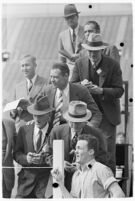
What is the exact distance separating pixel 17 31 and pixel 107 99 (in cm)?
74

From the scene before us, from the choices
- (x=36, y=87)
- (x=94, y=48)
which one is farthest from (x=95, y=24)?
(x=36, y=87)

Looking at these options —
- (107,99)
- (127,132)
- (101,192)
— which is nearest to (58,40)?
(107,99)

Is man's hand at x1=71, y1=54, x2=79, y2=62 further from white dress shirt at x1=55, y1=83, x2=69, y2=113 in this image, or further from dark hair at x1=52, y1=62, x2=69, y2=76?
white dress shirt at x1=55, y1=83, x2=69, y2=113

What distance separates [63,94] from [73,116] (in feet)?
0.52

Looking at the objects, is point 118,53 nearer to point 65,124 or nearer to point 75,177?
point 65,124

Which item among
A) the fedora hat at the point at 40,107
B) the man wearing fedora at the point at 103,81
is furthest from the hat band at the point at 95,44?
the fedora hat at the point at 40,107

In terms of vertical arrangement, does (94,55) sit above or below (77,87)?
above

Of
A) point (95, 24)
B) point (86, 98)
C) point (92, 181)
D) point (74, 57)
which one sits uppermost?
point (95, 24)

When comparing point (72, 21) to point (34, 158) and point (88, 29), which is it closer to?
point (88, 29)

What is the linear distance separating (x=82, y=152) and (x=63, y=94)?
394 mm

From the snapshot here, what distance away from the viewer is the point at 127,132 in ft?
11.7

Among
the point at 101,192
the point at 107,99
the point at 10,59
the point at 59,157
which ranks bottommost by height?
the point at 101,192

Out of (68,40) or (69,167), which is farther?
(68,40)

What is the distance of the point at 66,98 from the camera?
3.56 metres
